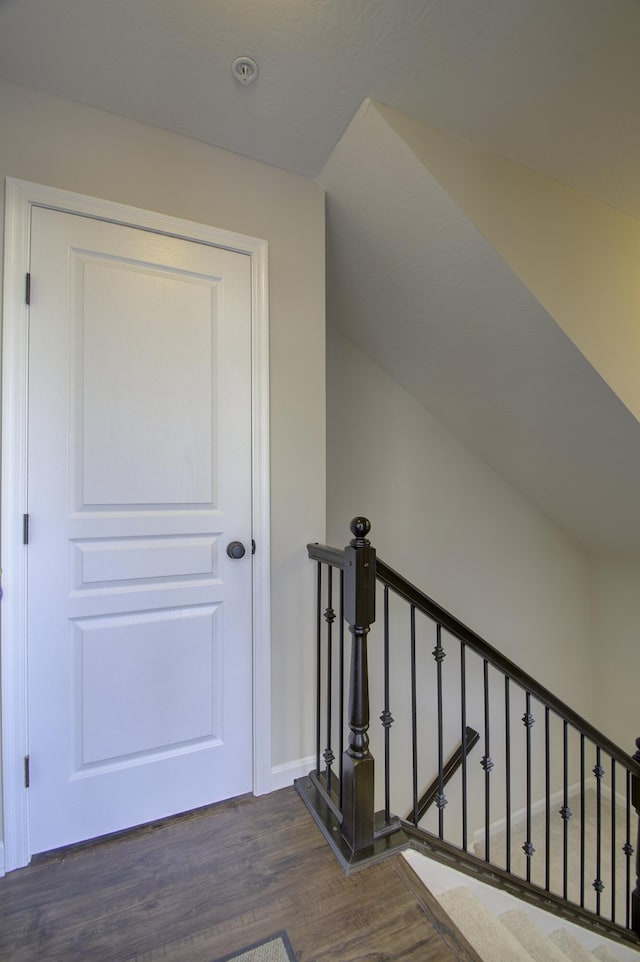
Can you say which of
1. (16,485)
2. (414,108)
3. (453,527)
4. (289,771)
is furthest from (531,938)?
(414,108)

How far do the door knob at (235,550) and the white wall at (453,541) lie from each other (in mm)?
1077

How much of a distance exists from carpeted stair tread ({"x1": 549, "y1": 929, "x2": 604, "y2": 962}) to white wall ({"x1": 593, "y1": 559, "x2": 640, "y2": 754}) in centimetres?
172

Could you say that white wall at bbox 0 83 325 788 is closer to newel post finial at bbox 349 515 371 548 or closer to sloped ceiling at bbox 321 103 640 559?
sloped ceiling at bbox 321 103 640 559

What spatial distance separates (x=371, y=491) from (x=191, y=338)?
1563 mm

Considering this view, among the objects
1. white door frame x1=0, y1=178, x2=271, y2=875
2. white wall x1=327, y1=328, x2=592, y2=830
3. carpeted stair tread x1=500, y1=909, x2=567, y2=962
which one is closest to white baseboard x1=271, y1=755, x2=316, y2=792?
white door frame x1=0, y1=178, x2=271, y2=875

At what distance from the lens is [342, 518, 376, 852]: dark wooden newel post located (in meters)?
1.28

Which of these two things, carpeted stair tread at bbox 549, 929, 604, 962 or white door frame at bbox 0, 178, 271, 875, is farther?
carpeted stair tread at bbox 549, 929, 604, 962

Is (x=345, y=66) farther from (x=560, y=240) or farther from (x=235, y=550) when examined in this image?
(x=235, y=550)

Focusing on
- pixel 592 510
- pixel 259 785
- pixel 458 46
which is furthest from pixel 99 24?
pixel 592 510

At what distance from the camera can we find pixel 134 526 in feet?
4.87

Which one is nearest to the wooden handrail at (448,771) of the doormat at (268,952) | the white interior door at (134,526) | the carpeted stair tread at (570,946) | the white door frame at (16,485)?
the carpeted stair tread at (570,946)

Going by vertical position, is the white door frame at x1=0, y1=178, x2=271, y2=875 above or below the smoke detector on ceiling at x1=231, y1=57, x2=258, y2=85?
below

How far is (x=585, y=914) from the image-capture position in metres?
1.66

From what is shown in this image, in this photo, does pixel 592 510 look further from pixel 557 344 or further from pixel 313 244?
pixel 313 244
